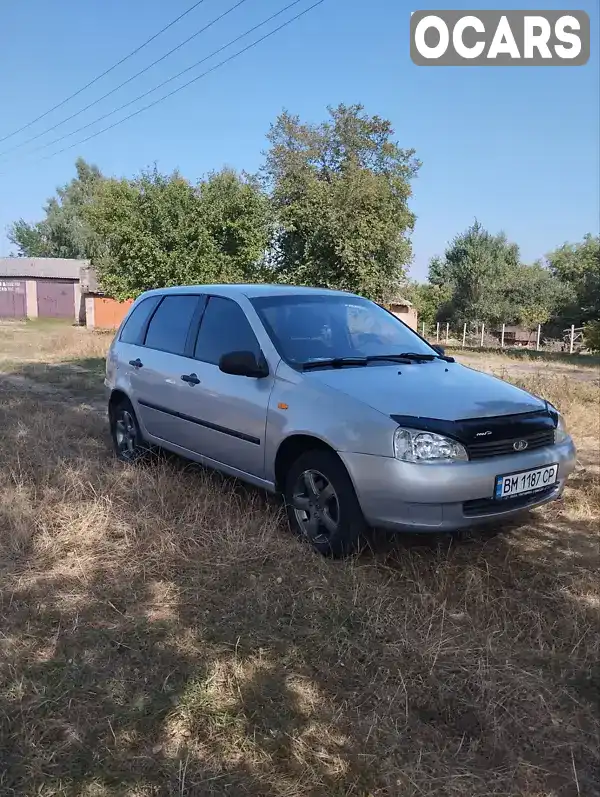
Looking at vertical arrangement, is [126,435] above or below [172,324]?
below

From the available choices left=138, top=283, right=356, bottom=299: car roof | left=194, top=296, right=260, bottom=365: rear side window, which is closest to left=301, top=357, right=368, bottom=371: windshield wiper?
left=194, top=296, right=260, bottom=365: rear side window

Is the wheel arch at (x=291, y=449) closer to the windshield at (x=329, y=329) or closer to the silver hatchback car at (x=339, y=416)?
the silver hatchback car at (x=339, y=416)

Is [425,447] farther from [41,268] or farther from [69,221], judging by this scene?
[69,221]

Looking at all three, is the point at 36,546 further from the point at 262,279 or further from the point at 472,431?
the point at 262,279

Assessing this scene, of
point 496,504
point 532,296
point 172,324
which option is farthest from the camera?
point 532,296

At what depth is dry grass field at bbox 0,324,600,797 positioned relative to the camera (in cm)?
220

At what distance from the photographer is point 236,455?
4.46 metres

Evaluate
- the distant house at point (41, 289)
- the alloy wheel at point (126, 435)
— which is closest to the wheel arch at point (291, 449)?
the alloy wheel at point (126, 435)

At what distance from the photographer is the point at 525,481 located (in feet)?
12.0

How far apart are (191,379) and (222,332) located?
1.40ft

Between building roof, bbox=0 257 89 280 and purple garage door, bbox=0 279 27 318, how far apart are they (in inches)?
25.0

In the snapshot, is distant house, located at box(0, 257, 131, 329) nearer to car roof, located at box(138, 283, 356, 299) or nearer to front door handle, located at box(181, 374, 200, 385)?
car roof, located at box(138, 283, 356, 299)


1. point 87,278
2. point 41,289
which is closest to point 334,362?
point 87,278

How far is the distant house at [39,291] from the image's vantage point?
45281 millimetres
